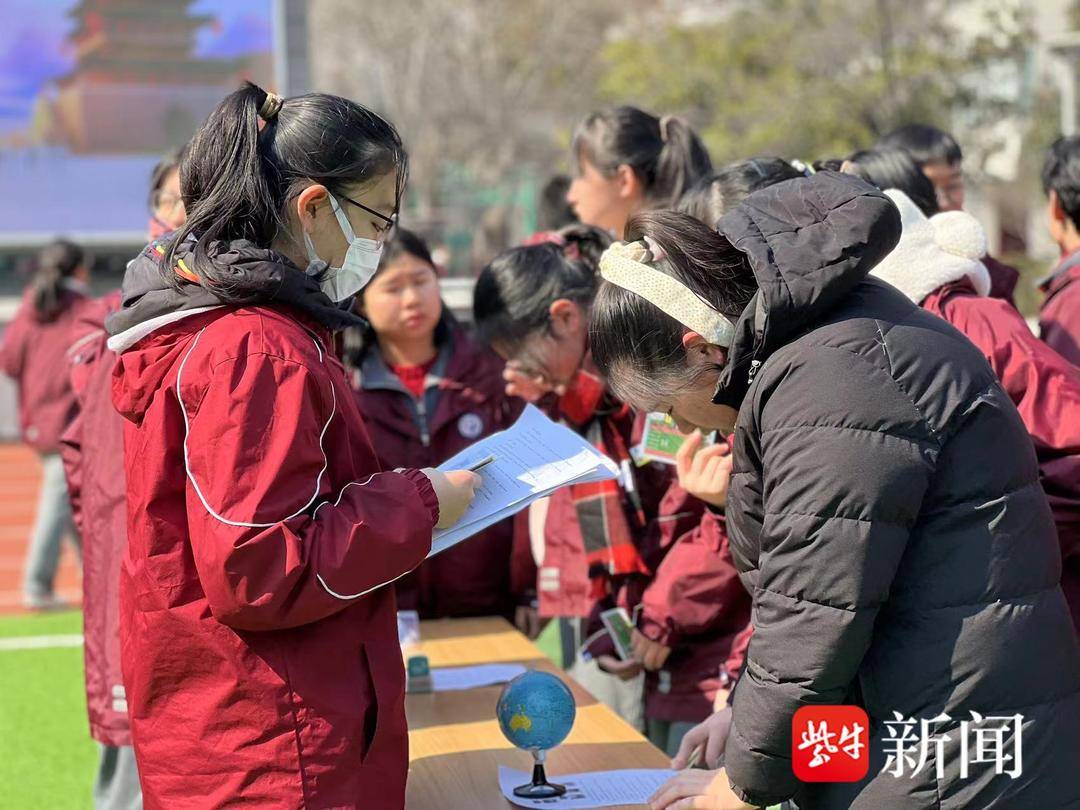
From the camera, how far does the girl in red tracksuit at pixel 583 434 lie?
3.12 metres

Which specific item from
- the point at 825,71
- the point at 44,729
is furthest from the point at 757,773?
the point at 825,71

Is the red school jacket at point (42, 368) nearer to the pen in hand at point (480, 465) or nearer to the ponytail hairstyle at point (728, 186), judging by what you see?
the ponytail hairstyle at point (728, 186)

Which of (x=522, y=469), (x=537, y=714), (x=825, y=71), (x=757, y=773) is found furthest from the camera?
(x=825, y=71)

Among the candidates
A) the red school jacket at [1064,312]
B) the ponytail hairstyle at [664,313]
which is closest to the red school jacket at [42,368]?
the red school jacket at [1064,312]

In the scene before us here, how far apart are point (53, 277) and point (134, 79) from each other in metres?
6.81

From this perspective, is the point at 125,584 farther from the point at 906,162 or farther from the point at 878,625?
the point at 906,162

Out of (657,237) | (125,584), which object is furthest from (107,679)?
(657,237)

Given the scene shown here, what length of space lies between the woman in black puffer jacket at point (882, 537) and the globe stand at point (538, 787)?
2.16ft

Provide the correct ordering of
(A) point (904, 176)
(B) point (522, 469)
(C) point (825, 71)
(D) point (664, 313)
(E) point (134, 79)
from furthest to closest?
(C) point (825, 71), (E) point (134, 79), (A) point (904, 176), (B) point (522, 469), (D) point (664, 313)

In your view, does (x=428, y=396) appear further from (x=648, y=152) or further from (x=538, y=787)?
(x=538, y=787)

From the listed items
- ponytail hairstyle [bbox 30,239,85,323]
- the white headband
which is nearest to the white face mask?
the white headband

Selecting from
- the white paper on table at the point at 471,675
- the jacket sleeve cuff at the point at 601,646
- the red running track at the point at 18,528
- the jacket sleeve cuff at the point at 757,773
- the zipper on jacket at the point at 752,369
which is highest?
the zipper on jacket at the point at 752,369

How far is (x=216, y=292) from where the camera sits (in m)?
1.82

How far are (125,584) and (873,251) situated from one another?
46.9 inches
